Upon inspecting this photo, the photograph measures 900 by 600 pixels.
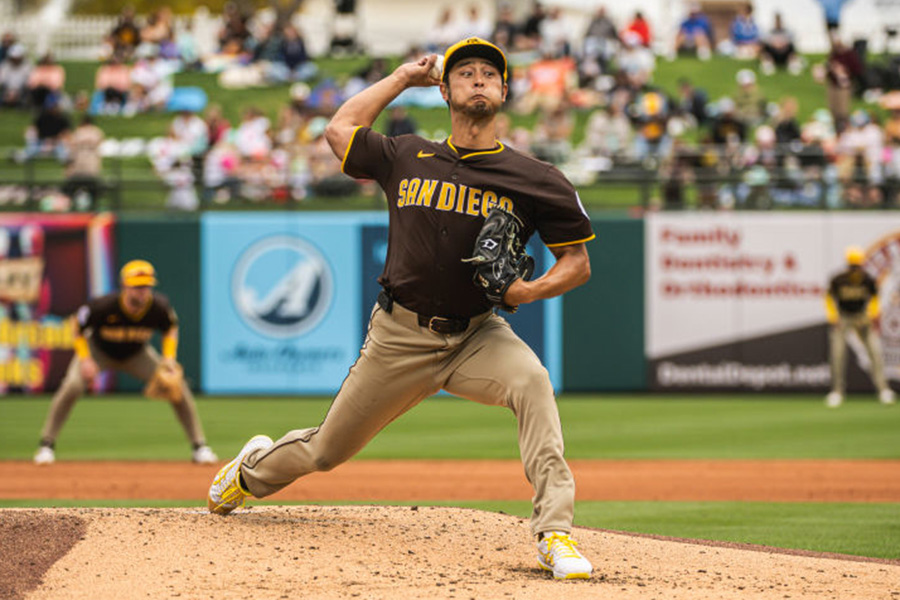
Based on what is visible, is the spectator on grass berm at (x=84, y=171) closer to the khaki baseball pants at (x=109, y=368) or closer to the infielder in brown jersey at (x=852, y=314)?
the khaki baseball pants at (x=109, y=368)

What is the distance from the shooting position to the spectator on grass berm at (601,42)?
76.7 ft

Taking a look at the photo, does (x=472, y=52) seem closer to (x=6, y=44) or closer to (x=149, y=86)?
(x=149, y=86)

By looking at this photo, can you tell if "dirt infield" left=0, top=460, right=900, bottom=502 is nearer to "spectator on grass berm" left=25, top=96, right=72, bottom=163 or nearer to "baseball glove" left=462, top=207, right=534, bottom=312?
"baseball glove" left=462, top=207, right=534, bottom=312

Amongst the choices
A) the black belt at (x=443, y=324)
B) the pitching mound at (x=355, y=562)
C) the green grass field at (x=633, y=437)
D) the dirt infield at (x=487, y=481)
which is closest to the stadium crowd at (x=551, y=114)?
the green grass field at (x=633, y=437)

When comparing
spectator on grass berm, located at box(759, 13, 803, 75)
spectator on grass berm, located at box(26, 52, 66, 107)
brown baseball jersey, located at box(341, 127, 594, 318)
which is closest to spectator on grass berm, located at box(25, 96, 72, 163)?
spectator on grass berm, located at box(26, 52, 66, 107)

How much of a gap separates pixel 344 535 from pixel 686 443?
7.83 meters

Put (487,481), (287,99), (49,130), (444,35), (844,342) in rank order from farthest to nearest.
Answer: (444,35), (287,99), (49,130), (844,342), (487,481)

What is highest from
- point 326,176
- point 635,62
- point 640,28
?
point 640,28

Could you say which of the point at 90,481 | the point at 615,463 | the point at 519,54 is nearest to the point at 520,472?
the point at 615,463

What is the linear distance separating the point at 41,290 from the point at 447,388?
46.9 ft

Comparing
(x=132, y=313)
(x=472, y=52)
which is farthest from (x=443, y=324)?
(x=132, y=313)

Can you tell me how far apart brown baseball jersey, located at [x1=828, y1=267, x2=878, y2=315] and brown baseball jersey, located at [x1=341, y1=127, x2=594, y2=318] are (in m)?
12.6

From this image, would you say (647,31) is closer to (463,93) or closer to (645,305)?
(645,305)

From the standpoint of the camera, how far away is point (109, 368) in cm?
1190
